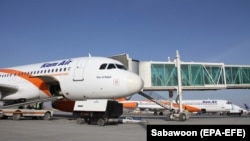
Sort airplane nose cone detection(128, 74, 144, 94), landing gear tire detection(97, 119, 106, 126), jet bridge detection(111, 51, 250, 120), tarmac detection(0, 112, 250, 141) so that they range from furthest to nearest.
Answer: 1. jet bridge detection(111, 51, 250, 120)
2. airplane nose cone detection(128, 74, 144, 94)
3. landing gear tire detection(97, 119, 106, 126)
4. tarmac detection(0, 112, 250, 141)

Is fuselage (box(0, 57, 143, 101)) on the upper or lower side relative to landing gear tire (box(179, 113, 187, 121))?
upper

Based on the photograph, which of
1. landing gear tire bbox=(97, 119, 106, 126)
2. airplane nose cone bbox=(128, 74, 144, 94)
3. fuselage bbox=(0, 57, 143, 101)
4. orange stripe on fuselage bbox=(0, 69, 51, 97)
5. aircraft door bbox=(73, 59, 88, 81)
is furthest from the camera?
orange stripe on fuselage bbox=(0, 69, 51, 97)

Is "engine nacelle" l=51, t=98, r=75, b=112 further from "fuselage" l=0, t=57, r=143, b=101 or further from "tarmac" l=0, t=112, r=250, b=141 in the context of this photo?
"tarmac" l=0, t=112, r=250, b=141

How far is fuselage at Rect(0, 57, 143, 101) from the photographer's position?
61.5 feet

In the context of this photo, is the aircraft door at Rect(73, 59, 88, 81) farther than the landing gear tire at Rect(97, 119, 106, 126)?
Yes

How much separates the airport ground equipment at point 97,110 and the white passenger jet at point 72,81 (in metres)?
0.60

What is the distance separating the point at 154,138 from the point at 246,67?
36.0 m

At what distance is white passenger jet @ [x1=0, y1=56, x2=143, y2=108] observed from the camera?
18.8 m

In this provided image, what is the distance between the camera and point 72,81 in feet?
66.8

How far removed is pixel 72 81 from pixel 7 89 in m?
7.24

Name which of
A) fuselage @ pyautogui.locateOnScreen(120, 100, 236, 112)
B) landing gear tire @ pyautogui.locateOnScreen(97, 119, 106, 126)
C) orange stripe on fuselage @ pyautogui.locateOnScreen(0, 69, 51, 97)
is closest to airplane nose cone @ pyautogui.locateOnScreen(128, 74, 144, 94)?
landing gear tire @ pyautogui.locateOnScreen(97, 119, 106, 126)

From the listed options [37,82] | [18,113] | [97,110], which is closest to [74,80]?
[97,110]

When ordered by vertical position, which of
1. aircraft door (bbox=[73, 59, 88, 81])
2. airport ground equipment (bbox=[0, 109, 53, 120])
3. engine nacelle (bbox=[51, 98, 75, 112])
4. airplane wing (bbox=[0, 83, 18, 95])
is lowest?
airport ground equipment (bbox=[0, 109, 53, 120])

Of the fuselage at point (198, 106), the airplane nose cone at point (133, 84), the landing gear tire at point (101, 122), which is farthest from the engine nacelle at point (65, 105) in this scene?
the fuselage at point (198, 106)
